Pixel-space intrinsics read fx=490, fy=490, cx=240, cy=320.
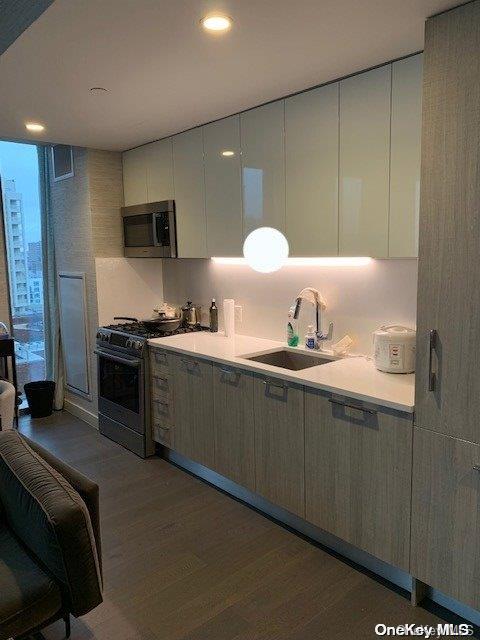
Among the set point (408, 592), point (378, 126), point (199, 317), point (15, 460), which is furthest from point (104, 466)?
point (378, 126)

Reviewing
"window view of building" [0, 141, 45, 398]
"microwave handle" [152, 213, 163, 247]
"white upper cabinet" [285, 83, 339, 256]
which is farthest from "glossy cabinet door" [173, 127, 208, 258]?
"window view of building" [0, 141, 45, 398]

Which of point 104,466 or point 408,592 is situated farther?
point 104,466

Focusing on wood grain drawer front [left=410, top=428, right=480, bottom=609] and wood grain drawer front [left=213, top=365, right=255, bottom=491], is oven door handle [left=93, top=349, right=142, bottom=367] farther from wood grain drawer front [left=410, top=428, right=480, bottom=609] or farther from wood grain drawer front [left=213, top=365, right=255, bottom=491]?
wood grain drawer front [left=410, top=428, right=480, bottom=609]

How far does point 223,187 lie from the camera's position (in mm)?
3293

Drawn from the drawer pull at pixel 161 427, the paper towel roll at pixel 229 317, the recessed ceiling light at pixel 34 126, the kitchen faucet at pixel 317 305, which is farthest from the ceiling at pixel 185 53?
the drawer pull at pixel 161 427

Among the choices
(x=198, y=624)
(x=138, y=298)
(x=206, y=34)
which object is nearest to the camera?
(x=206, y=34)

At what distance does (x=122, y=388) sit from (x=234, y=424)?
1.28 m

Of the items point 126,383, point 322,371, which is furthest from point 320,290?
point 126,383

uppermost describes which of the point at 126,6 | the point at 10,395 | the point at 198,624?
the point at 126,6

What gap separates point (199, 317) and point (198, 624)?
8.02 ft

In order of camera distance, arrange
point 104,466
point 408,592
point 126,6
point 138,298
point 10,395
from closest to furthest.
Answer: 1. point 126,6
2. point 408,592
3. point 10,395
4. point 104,466
5. point 138,298

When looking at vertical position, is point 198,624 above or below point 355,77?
below

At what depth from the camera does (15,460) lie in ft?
6.61

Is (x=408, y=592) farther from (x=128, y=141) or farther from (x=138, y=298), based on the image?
(x=128, y=141)
